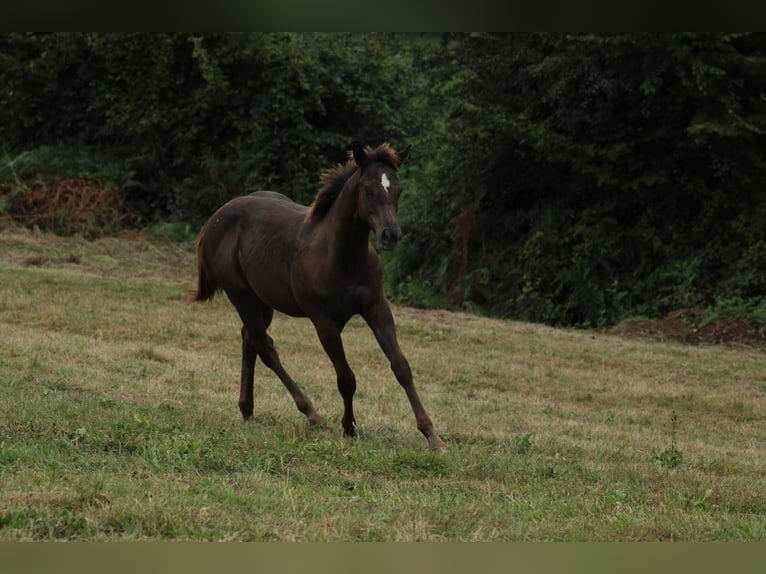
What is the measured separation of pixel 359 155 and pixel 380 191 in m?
0.38

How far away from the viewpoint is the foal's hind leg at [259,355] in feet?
28.8

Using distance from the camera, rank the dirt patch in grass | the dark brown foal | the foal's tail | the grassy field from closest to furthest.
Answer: the grassy field
the dark brown foal
the foal's tail
the dirt patch in grass

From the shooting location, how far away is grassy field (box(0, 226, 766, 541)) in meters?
4.82

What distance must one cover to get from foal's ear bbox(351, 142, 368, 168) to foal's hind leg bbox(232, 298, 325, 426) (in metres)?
2.37

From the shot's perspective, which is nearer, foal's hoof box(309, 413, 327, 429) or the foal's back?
foal's hoof box(309, 413, 327, 429)

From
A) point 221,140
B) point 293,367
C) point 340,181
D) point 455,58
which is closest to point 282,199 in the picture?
point 340,181

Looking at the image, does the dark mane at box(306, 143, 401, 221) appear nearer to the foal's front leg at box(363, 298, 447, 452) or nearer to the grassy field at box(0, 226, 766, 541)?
the foal's front leg at box(363, 298, 447, 452)

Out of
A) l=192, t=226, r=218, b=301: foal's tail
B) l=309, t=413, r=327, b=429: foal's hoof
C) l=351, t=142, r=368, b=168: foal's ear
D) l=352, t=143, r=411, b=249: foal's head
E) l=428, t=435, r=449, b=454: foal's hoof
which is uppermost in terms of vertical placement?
l=351, t=142, r=368, b=168: foal's ear

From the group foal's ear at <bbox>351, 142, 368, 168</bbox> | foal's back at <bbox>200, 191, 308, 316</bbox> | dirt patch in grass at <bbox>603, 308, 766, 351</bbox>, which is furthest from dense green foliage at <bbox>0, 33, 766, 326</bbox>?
foal's ear at <bbox>351, 142, 368, 168</bbox>

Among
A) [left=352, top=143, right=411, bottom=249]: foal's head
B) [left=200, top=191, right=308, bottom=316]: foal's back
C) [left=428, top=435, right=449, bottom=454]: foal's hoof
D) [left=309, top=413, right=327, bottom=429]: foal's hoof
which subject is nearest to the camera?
[left=352, top=143, right=411, bottom=249]: foal's head

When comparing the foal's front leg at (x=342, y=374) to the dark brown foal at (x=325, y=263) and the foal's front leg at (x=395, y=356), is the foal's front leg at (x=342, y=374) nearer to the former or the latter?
the dark brown foal at (x=325, y=263)

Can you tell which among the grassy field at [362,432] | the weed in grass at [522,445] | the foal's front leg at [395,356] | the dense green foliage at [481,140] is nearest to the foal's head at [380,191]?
the foal's front leg at [395,356]

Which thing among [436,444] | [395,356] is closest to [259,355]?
[395,356]

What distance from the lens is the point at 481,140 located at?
70.2 feet
